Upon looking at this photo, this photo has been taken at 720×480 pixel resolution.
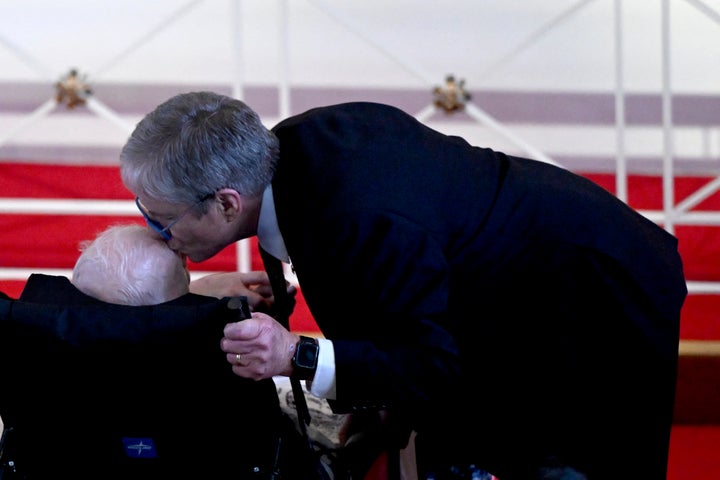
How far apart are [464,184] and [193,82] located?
2815mm

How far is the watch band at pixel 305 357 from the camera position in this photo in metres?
1.75

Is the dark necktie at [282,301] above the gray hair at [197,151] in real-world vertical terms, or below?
below

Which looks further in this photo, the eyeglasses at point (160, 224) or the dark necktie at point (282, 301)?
the dark necktie at point (282, 301)

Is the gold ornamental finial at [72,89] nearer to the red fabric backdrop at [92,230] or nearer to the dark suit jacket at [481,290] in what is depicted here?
the red fabric backdrop at [92,230]

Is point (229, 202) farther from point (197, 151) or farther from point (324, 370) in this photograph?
point (324, 370)

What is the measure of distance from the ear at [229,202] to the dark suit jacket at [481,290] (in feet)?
0.22

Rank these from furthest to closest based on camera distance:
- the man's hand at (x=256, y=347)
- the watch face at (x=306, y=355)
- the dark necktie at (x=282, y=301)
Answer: the dark necktie at (x=282, y=301), the watch face at (x=306, y=355), the man's hand at (x=256, y=347)

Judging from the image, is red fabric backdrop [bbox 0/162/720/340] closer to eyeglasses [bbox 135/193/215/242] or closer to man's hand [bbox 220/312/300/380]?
eyeglasses [bbox 135/193/215/242]

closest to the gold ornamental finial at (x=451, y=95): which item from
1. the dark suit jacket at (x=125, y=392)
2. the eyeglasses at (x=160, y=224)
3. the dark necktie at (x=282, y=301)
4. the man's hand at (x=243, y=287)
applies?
the man's hand at (x=243, y=287)

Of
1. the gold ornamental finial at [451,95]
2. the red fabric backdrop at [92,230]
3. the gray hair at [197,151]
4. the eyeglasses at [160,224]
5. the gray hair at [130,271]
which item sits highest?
the gold ornamental finial at [451,95]

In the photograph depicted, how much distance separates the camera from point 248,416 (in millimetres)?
1793

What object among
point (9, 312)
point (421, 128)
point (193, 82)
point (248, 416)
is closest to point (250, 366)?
point (248, 416)

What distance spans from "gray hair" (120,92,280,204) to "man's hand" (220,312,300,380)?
235 mm

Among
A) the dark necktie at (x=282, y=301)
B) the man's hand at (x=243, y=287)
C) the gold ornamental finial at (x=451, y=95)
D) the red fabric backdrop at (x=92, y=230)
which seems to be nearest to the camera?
the dark necktie at (x=282, y=301)
